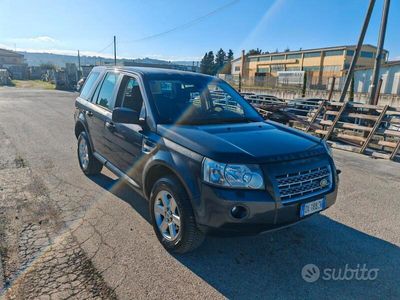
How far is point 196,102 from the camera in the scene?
154 inches

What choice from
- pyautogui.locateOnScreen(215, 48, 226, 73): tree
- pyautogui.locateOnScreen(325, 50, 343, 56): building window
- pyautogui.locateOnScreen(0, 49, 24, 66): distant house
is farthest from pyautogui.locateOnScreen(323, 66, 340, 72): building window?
pyautogui.locateOnScreen(0, 49, 24, 66): distant house

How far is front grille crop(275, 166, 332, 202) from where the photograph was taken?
2723 mm

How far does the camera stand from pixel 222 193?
8.55ft

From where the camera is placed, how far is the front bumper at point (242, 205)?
2598 mm

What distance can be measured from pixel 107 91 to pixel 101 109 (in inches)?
11.4

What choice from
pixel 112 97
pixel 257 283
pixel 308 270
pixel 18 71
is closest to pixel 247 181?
pixel 257 283

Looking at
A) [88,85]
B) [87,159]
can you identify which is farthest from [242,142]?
[88,85]

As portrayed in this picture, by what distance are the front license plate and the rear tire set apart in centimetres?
359

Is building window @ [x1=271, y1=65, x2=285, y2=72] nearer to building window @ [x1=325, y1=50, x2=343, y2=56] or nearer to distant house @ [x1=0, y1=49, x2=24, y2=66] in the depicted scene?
building window @ [x1=325, y1=50, x2=343, y2=56]

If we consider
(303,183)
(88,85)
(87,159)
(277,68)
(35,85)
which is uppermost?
(277,68)

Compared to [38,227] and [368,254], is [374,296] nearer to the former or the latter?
[368,254]

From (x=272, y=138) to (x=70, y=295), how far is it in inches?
93.1

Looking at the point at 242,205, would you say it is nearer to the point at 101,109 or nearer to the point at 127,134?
the point at 127,134

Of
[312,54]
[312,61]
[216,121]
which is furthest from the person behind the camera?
[312,61]
